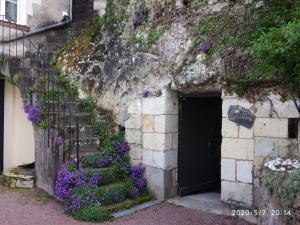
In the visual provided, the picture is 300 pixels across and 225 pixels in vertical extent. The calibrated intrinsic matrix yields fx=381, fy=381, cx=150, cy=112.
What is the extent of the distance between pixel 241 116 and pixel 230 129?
0.87 feet

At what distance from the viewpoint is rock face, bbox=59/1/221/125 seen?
6059mm

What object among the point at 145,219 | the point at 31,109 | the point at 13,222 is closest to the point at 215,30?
the point at 145,219

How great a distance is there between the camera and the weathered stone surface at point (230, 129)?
546cm

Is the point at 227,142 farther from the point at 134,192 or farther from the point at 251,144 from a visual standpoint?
the point at 134,192

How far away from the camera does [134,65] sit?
22.2 feet

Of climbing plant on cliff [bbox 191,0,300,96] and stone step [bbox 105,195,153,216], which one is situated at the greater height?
climbing plant on cliff [bbox 191,0,300,96]

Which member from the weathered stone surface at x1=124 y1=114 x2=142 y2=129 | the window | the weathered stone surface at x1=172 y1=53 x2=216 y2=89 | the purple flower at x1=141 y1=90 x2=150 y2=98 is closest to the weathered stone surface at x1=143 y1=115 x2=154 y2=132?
the weathered stone surface at x1=124 y1=114 x2=142 y2=129

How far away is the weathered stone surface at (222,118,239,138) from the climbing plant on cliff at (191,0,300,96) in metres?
0.48

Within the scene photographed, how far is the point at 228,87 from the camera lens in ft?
18.1

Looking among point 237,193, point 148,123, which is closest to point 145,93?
point 148,123

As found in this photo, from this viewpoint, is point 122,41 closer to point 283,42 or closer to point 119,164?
point 119,164

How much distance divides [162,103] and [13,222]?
2.87 m

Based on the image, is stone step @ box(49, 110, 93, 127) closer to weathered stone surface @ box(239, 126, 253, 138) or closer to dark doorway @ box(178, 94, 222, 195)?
dark doorway @ box(178, 94, 222, 195)

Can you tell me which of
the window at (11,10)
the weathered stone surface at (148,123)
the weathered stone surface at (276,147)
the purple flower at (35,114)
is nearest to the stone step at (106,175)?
the weathered stone surface at (148,123)
